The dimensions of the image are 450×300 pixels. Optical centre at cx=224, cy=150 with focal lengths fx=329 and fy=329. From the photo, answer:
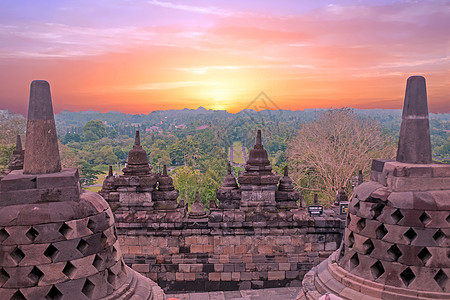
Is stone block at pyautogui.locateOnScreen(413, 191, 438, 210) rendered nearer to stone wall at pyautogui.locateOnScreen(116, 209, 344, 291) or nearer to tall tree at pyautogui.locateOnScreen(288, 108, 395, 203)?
stone wall at pyautogui.locateOnScreen(116, 209, 344, 291)

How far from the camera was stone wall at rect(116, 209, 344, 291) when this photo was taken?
10.3 m

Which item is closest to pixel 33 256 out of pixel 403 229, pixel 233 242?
pixel 403 229

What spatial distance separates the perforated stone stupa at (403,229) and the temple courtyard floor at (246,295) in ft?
16.6

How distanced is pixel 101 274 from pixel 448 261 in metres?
4.55

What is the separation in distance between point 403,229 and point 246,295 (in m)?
6.67

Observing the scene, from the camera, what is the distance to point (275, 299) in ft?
31.6

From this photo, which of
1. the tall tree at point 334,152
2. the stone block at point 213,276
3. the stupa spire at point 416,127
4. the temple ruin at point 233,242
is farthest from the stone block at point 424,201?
the tall tree at point 334,152

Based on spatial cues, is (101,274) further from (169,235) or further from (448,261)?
(169,235)

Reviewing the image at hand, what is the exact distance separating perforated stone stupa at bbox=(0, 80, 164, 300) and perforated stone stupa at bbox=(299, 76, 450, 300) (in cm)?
311

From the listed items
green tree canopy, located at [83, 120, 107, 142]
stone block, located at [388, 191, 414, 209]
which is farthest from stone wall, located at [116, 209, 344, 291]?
green tree canopy, located at [83, 120, 107, 142]

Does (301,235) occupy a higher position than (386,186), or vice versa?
(386,186)

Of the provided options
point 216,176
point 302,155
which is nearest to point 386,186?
point 302,155

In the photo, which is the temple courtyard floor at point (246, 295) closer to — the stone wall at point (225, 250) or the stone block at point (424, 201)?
the stone wall at point (225, 250)

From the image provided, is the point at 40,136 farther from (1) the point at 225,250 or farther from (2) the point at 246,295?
(2) the point at 246,295
